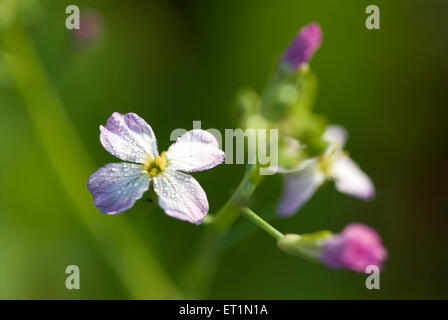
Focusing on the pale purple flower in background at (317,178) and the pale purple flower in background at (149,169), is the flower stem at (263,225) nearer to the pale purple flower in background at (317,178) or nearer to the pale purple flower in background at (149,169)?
the pale purple flower in background at (149,169)

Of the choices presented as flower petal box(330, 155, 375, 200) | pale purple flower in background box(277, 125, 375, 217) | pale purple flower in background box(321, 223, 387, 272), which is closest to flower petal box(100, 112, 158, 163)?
pale purple flower in background box(277, 125, 375, 217)

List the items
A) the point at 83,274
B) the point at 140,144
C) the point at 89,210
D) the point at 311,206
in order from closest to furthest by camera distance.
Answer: the point at 140,144 < the point at 89,210 < the point at 83,274 < the point at 311,206

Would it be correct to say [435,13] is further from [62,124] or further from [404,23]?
[62,124]

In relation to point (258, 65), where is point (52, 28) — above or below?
above

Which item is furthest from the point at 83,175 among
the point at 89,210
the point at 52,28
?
the point at 52,28

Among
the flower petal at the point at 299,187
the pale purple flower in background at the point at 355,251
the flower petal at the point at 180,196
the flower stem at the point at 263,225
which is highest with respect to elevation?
the flower petal at the point at 299,187

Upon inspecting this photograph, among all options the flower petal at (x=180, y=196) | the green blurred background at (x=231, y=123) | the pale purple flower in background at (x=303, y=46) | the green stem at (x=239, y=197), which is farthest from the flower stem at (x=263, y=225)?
the green blurred background at (x=231, y=123)
